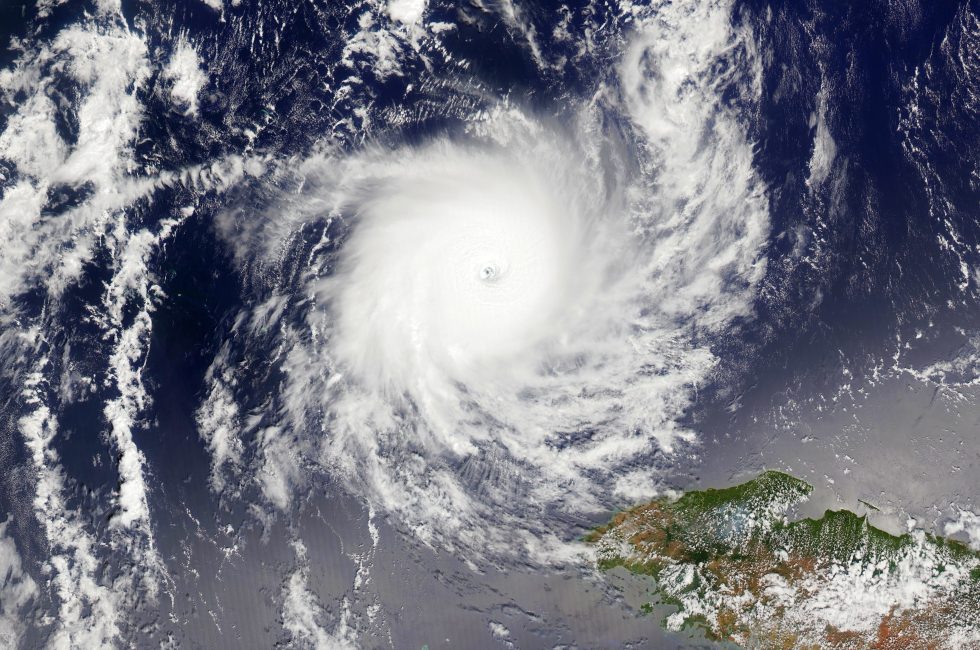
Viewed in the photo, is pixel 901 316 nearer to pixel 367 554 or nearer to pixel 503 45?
pixel 503 45

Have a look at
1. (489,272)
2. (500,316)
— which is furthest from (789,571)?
(489,272)

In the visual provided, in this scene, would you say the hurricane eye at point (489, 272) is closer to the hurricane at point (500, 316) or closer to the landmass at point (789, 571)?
the hurricane at point (500, 316)

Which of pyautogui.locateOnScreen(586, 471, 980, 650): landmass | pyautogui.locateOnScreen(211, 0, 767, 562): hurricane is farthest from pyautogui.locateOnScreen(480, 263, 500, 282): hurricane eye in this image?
pyautogui.locateOnScreen(586, 471, 980, 650): landmass

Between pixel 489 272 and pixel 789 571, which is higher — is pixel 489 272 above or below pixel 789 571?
above

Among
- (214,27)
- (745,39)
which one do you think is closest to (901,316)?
(745,39)

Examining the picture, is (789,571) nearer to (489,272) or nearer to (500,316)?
(500,316)

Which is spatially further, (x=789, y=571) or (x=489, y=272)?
(x=489, y=272)

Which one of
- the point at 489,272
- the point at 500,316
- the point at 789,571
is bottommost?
the point at 789,571

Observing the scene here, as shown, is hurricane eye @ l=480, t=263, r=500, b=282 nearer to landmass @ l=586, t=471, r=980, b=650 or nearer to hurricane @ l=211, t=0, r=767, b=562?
hurricane @ l=211, t=0, r=767, b=562
